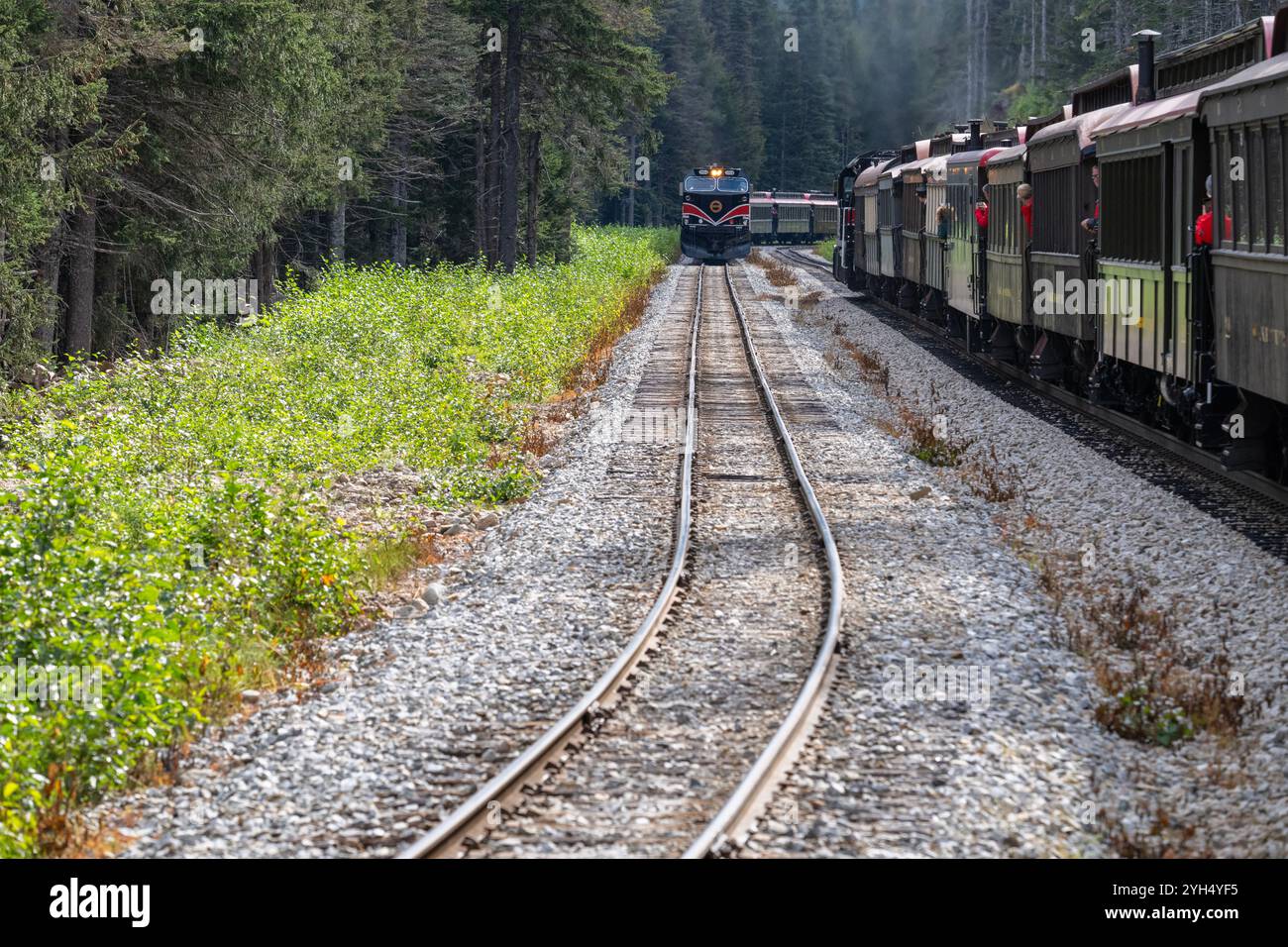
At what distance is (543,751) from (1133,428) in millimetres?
11337

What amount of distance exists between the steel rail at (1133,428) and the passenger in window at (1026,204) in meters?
2.13

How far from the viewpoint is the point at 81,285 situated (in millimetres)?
23719

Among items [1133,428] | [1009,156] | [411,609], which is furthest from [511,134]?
[411,609]

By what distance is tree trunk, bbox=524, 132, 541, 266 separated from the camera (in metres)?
44.5

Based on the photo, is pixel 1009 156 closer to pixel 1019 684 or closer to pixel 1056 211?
pixel 1056 211

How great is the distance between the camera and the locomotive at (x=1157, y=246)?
11.6 meters

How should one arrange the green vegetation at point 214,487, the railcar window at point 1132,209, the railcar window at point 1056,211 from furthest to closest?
the railcar window at point 1056,211 < the railcar window at point 1132,209 < the green vegetation at point 214,487

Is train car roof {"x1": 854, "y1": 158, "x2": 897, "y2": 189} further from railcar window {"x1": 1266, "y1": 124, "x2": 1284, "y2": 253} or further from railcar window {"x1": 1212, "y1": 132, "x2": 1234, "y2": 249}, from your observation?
railcar window {"x1": 1266, "y1": 124, "x2": 1284, "y2": 253}

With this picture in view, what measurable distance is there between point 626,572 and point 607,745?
12.9 feet

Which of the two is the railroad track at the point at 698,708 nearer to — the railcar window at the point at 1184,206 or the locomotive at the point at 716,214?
the railcar window at the point at 1184,206

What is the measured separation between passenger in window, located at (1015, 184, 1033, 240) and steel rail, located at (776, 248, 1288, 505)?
213 centimetres

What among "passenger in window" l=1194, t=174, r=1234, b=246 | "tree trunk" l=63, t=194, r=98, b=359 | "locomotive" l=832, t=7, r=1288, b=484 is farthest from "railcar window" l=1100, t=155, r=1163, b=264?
"tree trunk" l=63, t=194, r=98, b=359

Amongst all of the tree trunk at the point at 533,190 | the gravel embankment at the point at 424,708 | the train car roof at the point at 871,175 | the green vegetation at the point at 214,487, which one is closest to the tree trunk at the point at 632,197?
the tree trunk at the point at 533,190

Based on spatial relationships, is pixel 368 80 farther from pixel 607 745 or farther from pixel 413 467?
pixel 607 745
